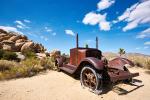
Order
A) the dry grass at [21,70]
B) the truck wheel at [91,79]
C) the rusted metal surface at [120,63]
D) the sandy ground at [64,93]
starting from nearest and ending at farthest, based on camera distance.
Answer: the sandy ground at [64,93], the truck wheel at [91,79], the rusted metal surface at [120,63], the dry grass at [21,70]

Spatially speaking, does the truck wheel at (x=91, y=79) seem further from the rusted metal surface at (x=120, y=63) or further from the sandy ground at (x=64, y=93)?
the rusted metal surface at (x=120, y=63)

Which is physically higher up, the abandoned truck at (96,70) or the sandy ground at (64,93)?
Result: the abandoned truck at (96,70)

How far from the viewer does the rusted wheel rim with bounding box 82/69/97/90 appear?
213 inches

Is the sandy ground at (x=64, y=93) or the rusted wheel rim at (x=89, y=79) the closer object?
the sandy ground at (x=64, y=93)

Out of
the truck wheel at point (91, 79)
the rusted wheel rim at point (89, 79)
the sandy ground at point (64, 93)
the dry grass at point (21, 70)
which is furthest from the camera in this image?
the dry grass at point (21, 70)

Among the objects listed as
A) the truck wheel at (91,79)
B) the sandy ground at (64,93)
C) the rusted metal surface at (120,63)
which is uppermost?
the rusted metal surface at (120,63)

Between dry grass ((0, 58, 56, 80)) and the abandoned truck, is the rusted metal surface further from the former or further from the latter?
dry grass ((0, 58, 56, 80))

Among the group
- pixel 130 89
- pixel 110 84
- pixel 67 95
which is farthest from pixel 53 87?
pixel 130 89

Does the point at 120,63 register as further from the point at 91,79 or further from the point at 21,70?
the point at 21,70

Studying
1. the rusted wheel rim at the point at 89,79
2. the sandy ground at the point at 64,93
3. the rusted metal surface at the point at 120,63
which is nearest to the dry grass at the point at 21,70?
the sandy ground at the point at 64,93

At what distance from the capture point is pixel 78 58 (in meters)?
7.16

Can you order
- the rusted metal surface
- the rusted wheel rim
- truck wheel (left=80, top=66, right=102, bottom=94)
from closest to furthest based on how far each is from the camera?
truck wheel (left=80, top=66, right=102, bottom=94), the rusted wheel rim, the rusted metal surface

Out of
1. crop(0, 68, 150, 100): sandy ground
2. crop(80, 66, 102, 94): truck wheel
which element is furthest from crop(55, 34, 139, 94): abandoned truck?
crop(0, 68, 150, 100): sandy ground

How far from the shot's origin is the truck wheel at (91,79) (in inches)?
197
